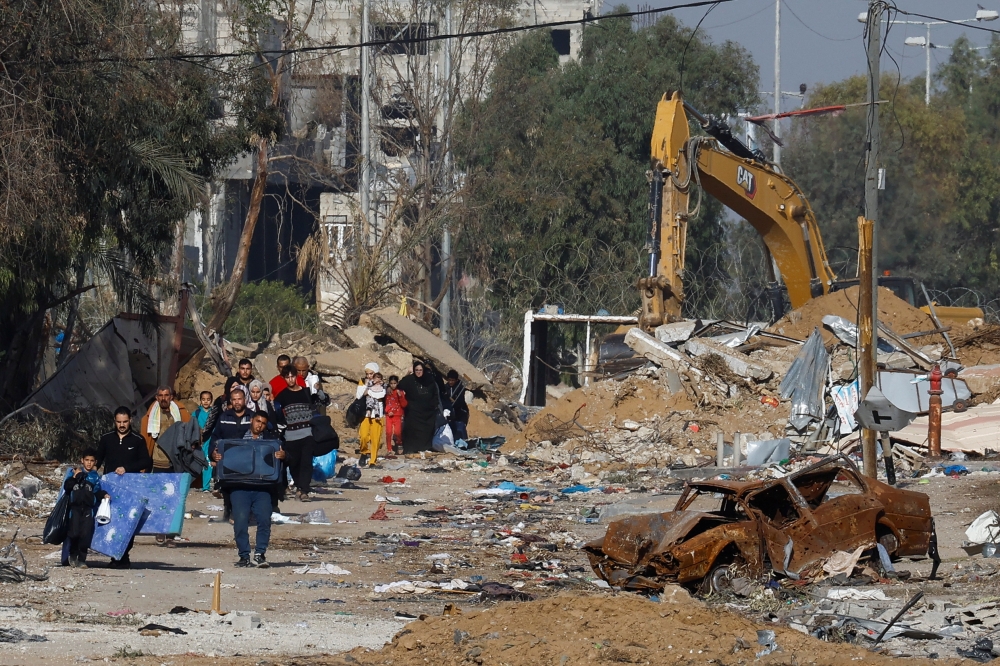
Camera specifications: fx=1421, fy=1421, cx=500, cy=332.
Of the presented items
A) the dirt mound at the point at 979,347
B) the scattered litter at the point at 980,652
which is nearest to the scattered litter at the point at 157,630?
the scattered litter at the point at 980,652

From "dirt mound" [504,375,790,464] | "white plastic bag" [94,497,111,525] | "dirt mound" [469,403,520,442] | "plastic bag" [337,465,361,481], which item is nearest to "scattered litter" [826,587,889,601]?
"white plastic bag" [94,497,111,525]

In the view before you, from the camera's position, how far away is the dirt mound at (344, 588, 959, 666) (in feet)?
27.5

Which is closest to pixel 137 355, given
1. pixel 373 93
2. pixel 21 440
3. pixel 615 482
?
pixel 21 440

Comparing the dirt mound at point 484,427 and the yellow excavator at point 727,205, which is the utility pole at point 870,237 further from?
the dirt mound at point 484,427

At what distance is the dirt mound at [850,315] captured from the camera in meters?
25.8

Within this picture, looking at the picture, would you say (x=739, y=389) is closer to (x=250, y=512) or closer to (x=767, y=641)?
(x=250, y=512)

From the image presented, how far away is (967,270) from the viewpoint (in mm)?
56031

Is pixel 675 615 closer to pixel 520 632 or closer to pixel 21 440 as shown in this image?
pixel 520 632

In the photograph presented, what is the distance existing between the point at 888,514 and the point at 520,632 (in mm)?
4819

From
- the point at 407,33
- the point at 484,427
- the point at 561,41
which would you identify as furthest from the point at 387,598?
the point at 561,41

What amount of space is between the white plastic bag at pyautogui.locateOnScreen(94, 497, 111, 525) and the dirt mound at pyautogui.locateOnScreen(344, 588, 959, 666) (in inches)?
159

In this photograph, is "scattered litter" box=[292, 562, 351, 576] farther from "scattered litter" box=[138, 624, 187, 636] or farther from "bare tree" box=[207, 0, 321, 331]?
"bare tree" box=[207, 0, 321, 331]

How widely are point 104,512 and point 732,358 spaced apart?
15.0m

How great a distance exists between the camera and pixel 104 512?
11.9 meters
